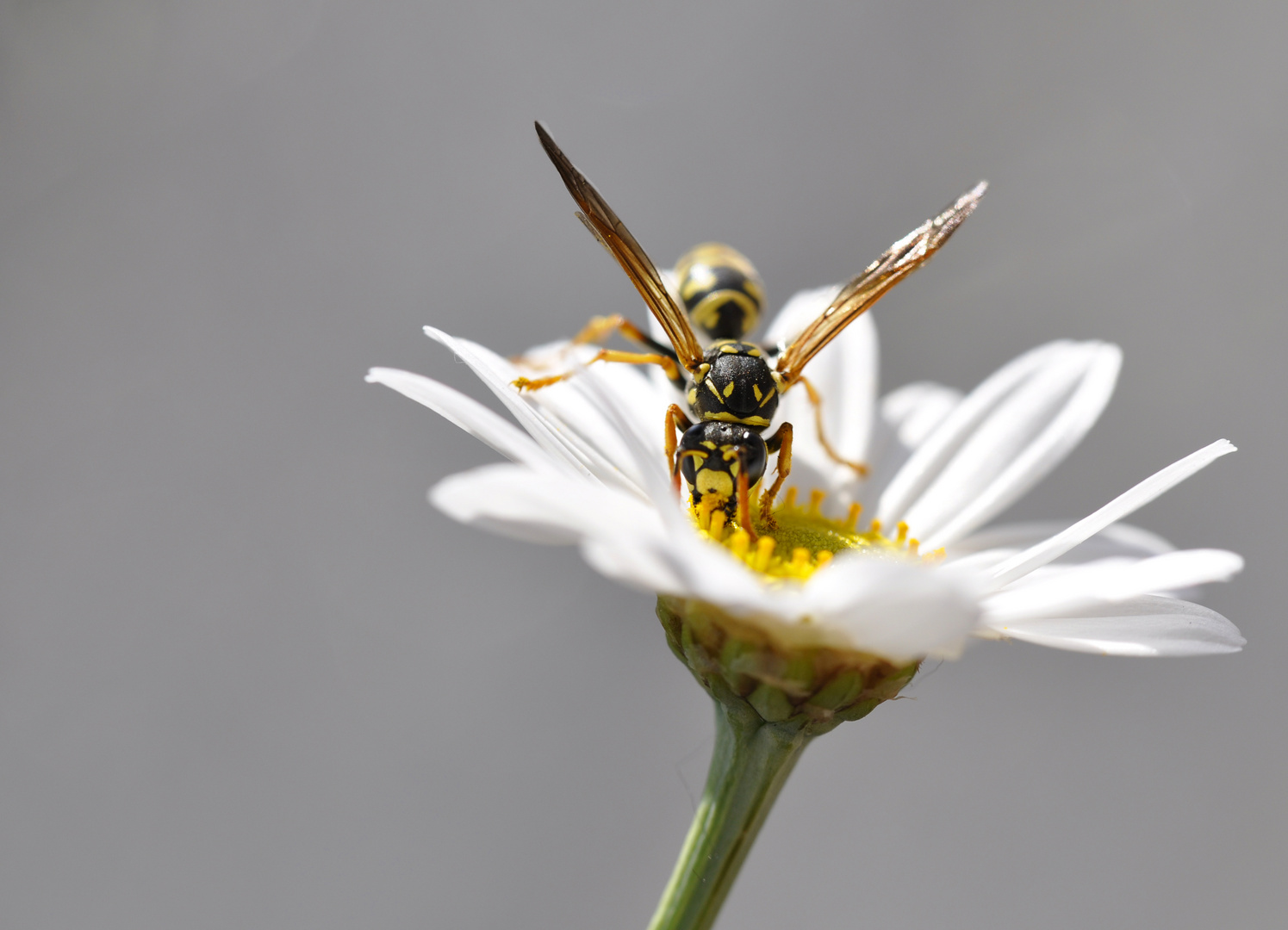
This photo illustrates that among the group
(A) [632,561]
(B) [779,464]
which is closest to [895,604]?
(A) [632,561]

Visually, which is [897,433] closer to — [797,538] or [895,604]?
[797,538]

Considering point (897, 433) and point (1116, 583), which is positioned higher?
point (897, 433)

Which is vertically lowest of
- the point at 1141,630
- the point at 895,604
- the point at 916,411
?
the point at 895,604

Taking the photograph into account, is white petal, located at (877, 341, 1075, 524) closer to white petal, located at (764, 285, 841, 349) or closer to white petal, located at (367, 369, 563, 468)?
white petal, located at (764, 285, 841, 349)

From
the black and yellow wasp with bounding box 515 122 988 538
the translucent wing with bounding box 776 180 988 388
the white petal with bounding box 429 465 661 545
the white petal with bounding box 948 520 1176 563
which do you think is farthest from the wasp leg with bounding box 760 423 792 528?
the white petal with bounding box 429 465 661 545

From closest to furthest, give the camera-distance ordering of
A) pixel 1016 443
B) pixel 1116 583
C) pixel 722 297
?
1. pixel 1116 583
2. pixel 1016 443
3. pixel 722 297
